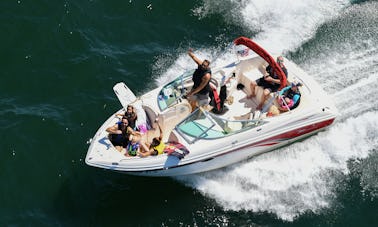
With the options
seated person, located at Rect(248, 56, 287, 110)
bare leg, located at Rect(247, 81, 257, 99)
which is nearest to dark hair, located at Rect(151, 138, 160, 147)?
seated person, located at Rect(248, 56, 287, 110)

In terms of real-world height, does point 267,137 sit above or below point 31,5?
below

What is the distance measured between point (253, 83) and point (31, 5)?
33.3ft

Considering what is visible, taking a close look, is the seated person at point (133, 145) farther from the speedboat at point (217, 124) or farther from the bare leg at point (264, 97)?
the bare leg at point (264, 97)

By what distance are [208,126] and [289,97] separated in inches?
118

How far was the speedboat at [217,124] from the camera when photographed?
1528cm

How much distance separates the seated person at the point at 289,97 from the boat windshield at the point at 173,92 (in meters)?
3.02

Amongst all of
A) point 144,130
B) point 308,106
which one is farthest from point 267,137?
point 144,130

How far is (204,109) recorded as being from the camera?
639 inches

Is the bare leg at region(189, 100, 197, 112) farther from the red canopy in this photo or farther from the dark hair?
the red canopy

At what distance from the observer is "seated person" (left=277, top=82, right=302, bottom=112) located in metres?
16.6

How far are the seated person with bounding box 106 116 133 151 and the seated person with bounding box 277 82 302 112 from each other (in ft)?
16.3

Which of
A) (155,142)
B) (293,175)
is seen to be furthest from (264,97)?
(155,142)

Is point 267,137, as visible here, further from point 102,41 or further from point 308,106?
point 102,41

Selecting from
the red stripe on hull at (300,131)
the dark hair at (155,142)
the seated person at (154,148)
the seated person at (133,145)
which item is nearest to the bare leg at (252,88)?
the red stripe on hull at (300,131)
